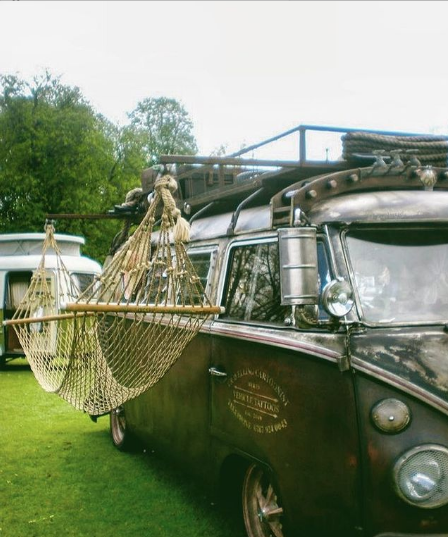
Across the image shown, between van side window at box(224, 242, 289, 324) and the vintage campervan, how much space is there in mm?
10278

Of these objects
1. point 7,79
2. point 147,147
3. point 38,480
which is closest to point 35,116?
point 7,79

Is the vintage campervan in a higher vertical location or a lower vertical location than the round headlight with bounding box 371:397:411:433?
higher

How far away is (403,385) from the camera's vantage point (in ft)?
10.7

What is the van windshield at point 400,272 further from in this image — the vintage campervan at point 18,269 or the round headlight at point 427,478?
the vintage campervan at point 18,269

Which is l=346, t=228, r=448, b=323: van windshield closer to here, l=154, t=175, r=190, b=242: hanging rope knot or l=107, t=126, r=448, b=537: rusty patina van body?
l=107, t=126, r=448, b=537: rusty patina van body

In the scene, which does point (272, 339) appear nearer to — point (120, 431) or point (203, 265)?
point (203, 265)

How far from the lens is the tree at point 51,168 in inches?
1225

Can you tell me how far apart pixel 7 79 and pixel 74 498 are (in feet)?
106

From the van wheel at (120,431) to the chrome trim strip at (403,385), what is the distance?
414 cm

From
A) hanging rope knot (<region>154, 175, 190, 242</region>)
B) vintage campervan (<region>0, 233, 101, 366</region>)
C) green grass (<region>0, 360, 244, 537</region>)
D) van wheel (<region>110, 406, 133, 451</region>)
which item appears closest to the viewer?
hanging rope knot (<region>154, 175, 190, 242</region>)

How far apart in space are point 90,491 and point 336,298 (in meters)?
3.49

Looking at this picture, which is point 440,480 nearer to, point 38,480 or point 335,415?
point 335,415

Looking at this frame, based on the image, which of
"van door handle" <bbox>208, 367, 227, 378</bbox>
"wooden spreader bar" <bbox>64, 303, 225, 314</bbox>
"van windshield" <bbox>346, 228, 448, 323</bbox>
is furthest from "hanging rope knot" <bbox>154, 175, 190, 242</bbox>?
"van windshield" <bbox>346, 228, 448, 323</bbox>

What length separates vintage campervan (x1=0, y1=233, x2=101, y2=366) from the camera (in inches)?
584
